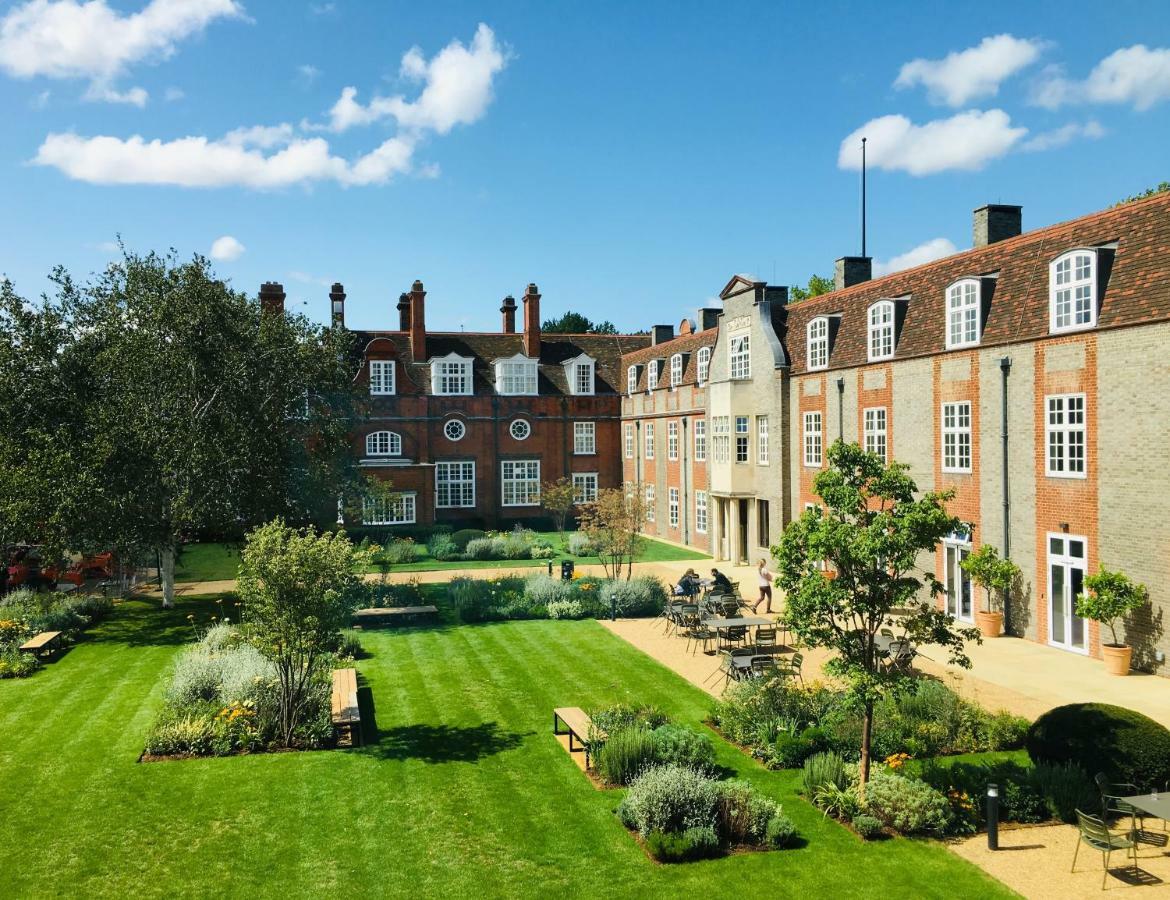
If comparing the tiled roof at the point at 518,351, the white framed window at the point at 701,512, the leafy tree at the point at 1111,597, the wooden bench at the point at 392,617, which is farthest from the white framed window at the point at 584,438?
the leafy tree at the point at 1111,597

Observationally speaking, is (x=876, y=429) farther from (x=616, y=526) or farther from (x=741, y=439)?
(x=616, y=526)

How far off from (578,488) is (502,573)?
1378 cm

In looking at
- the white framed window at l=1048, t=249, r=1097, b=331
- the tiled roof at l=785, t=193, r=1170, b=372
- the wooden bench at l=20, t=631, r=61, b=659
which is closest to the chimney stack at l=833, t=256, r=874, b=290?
the tiled roof at l=785, t=193, r=1170, b=372

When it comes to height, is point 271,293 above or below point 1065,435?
above

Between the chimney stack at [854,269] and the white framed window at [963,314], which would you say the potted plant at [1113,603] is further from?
the chimney stack at [854,269]

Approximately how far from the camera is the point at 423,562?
38375 mm

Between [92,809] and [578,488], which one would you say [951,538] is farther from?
[578,488]

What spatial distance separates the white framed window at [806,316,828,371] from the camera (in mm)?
30922

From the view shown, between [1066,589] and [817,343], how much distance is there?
13.0 meters

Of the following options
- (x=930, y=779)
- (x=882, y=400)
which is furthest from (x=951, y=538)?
(x=930, y=779)

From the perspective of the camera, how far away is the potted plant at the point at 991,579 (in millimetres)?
22047

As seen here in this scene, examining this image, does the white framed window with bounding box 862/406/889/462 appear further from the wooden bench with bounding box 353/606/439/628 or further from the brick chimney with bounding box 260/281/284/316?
the brick chimney with bounding box 260/281/284/316

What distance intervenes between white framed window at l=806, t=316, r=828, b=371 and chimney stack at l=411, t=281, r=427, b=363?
23.8 metres

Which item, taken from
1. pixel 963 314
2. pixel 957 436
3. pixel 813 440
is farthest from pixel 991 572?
pixel 813 440
